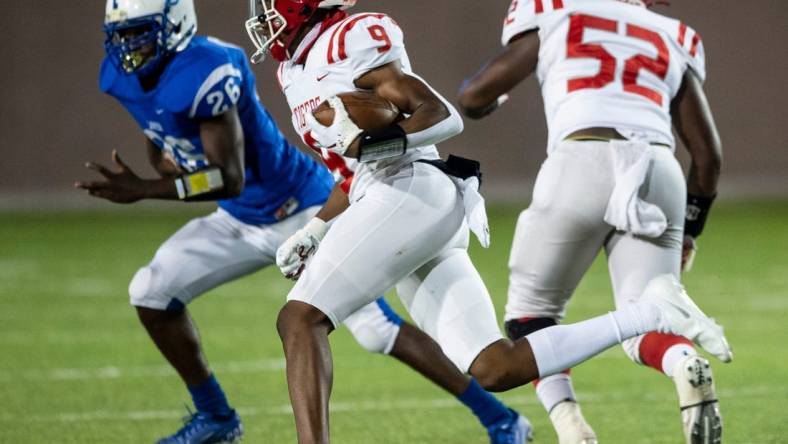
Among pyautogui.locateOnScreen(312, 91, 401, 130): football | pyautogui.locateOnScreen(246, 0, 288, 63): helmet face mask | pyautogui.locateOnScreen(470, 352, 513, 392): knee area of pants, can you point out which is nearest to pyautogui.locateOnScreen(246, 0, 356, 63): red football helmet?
pyautogui.locateOnScreen(246, 0, 288, 63): helmet face mask

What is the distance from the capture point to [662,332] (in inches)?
139

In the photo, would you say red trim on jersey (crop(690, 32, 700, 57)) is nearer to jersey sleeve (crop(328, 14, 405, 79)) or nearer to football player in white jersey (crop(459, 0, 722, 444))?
football player in white jersey (crop(459, 0, 722, 444))

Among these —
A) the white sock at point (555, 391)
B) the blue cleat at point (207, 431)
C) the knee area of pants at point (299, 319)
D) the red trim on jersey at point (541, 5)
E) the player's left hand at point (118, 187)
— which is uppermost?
the red trim on jersey at point (541, 5)

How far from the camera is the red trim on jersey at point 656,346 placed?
369cm

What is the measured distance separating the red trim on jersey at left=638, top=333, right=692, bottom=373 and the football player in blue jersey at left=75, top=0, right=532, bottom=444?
761 millimetres

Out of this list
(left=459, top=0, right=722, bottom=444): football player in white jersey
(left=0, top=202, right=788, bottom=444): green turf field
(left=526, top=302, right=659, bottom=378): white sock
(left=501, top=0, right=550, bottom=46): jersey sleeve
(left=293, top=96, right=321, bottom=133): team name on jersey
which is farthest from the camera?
(left=0, top=202, right=788, bottom=444): green turf field

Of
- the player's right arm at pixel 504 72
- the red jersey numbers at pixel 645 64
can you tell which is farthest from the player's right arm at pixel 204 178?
the red jersey numbers at pixel 645 64

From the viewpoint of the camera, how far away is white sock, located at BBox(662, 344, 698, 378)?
11.9ft

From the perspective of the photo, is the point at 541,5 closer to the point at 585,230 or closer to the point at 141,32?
the point at 585,230

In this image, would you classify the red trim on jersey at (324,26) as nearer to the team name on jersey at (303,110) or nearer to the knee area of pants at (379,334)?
the team name on jersey at (303,110)

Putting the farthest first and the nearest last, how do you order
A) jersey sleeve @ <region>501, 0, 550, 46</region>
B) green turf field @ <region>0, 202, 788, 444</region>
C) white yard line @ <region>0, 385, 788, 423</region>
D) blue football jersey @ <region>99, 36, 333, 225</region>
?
white yard line @ <region>0, 385, 788, 423</region> → green turf field @ <region>0, 202, 788, 444</region> → blue football jersey @ <region>99, 36, 333, 225</region> → jersey sleeve @ <region>501, 0, 550, 46</region>

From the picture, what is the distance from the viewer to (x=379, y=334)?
4398 mm

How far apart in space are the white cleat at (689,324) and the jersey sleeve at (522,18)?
0.94 meters

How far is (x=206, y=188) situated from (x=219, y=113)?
0.99ft
